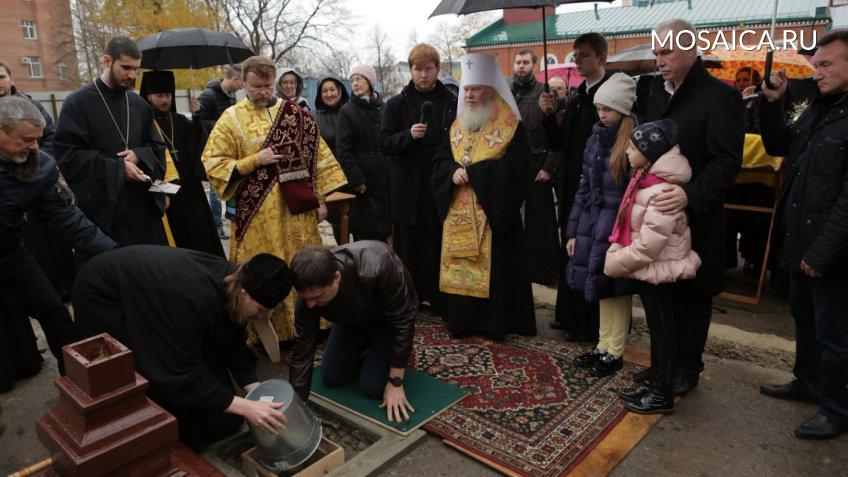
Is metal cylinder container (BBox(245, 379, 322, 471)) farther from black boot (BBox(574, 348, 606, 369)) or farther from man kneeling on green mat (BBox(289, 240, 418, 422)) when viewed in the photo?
black boot (BBox(574, 348, 606, 369))

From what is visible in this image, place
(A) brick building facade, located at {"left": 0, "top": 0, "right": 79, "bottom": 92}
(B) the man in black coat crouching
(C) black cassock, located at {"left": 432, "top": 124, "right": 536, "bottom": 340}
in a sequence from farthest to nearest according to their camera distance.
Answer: (A) brick building facade, located at {"left": 0, "top": 0, "right": 79, "bottom": 92}, (C) black cassock, located at {"left": 432, "top": 124, "right": 536, "bottom": 340}, (B) the man in black coat crouching

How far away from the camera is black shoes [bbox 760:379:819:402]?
3.21m

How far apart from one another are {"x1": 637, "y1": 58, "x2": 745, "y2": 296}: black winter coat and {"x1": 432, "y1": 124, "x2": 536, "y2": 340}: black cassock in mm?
1095

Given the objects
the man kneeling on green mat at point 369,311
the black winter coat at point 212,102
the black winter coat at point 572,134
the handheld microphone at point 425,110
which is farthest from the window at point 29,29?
the man kneeling on green mat at point 369,311

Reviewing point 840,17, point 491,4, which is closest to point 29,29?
point 840,17

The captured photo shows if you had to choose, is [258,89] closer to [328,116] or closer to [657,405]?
[328,116]

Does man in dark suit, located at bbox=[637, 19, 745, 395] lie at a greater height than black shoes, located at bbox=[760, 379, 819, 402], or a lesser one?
greater

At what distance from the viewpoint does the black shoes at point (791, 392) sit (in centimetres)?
321

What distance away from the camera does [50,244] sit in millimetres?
5035

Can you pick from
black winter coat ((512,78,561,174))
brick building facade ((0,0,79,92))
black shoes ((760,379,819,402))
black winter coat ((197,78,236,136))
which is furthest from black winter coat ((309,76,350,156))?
brick building facade ((0,0,79,92))

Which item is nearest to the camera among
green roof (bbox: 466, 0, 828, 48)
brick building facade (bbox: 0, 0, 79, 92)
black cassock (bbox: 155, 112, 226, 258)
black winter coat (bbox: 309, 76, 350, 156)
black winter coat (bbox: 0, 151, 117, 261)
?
black winter coat (bbox: 0, 151, 117, 261)

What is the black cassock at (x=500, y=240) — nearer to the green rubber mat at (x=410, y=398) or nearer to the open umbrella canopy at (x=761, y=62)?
the green rubber mat at (x=410, y=398)

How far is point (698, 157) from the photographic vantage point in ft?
10.2

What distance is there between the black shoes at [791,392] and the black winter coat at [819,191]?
770 millimetres
